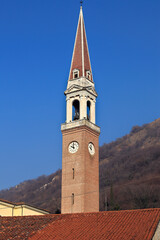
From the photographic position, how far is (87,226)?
23484 mm

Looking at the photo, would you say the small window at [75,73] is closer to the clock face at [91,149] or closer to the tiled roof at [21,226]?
the clock face at [91,149]

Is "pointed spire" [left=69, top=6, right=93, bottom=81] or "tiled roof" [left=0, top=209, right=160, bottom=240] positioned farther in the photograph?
"pointed spire" [left=69, top=6, right=93, bottom=81]

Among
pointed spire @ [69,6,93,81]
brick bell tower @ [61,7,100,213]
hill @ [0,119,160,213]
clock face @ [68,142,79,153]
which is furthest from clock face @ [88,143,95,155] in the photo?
hill @ [0,119,160,213]

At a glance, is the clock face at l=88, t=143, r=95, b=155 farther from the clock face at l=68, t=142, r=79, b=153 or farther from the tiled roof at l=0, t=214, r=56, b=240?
the tiled roof at l=0, t=214, r=56, b=240

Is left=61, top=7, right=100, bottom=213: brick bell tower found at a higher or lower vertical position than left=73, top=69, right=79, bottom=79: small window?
lower

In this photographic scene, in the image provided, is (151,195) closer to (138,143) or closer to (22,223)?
(22,223)

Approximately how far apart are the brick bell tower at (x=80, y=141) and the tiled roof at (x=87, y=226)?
43.7 ft

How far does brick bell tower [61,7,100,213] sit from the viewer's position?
40.2m

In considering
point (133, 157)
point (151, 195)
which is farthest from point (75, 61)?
point (133, 157)

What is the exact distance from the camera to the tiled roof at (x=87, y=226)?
2156cm

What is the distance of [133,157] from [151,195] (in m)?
61.5

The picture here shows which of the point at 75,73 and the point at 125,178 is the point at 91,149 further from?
the point at 125,178

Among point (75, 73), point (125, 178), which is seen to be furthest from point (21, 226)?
point (125, 178)

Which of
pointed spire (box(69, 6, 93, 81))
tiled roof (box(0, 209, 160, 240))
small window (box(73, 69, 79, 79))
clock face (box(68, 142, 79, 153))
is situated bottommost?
tiled roof (box(0, 209, 160, 240))
